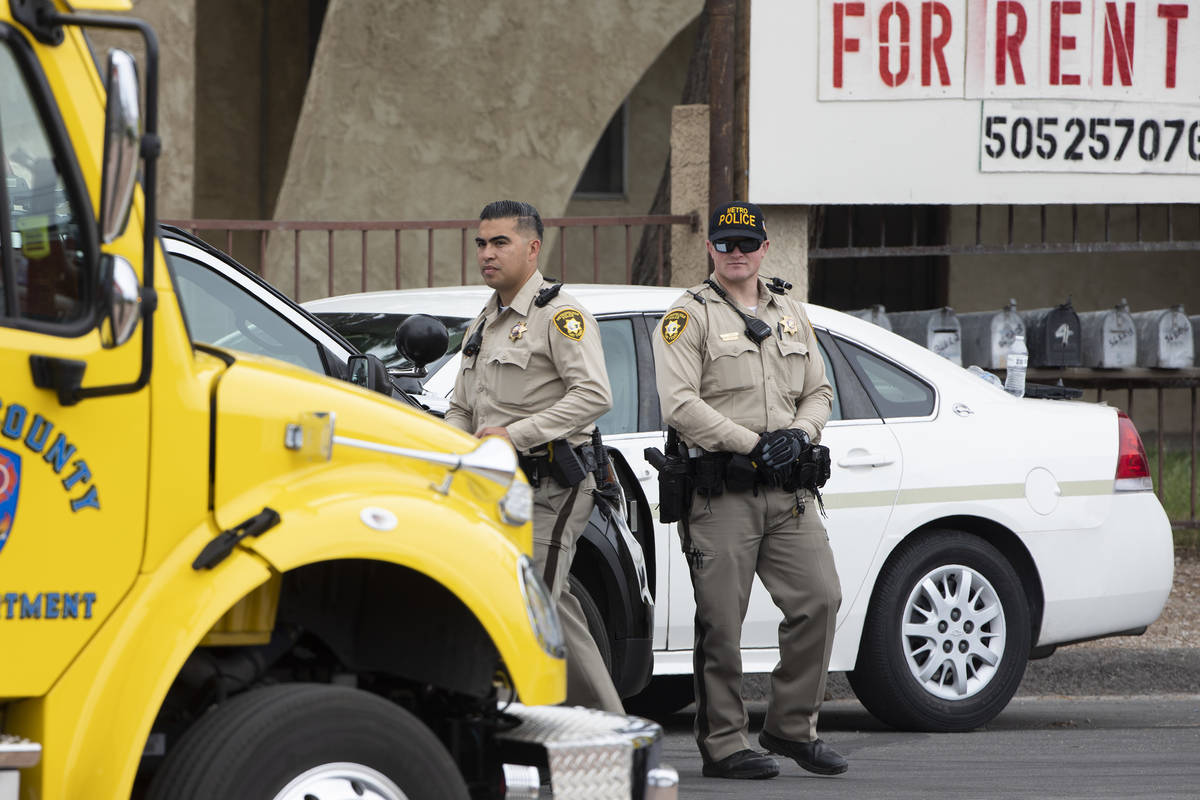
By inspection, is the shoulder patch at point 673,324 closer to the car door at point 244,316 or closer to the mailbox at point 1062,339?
the car door at point 244,316

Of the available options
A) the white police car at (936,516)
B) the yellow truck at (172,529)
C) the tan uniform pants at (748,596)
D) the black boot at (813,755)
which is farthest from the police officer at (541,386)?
the yellow truck at (172,529)

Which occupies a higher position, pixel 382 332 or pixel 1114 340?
pixel 1114 340

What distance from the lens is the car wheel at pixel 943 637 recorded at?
22.4ft

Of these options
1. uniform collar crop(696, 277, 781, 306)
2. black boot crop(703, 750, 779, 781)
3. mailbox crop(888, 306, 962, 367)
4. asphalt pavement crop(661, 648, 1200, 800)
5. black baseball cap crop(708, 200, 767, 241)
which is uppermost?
black baseball cap crop(708, 200, 767, 241)

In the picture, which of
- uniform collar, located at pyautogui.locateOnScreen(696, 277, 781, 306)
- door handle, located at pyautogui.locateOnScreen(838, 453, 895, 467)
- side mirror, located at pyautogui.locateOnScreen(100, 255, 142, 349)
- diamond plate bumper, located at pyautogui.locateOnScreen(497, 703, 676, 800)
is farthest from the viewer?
door handle, located at pyautogui.locateOnScreen(838, 453, 895, 467)

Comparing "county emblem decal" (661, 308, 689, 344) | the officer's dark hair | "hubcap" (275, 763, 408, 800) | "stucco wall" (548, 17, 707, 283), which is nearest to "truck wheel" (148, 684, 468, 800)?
"hubcap" (275, 763, 408, 800)

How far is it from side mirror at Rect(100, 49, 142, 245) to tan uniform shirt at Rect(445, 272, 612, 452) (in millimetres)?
2275

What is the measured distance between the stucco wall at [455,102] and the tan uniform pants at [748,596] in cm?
571

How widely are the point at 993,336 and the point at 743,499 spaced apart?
16.3 feet

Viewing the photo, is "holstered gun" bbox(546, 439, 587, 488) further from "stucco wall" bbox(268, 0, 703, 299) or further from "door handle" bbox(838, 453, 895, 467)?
"stucco wall" bbox(268, 0, 703, 299)

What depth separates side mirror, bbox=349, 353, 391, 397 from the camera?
17.1ft

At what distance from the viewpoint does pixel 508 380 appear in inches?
215

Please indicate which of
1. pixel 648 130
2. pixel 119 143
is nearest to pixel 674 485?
pixel 119 143

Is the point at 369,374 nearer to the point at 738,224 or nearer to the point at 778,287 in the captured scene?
the point at 738,224
